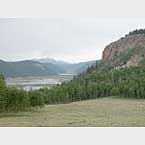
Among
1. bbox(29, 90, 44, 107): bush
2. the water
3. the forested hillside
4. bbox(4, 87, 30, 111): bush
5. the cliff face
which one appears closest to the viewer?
bbox(4, 87, 30, 111): bush

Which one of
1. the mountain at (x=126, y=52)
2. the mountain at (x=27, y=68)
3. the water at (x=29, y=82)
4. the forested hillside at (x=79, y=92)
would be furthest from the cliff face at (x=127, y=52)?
the forested hillside at (x=79, y=92)

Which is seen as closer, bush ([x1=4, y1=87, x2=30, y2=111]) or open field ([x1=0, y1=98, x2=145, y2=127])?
open field ([x1=0, y1=98, x2=145, y2=127])

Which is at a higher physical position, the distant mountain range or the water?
the distant mountain range

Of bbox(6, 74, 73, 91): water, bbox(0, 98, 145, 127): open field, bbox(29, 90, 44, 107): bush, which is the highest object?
bbox(6, 74, 73, 91): water

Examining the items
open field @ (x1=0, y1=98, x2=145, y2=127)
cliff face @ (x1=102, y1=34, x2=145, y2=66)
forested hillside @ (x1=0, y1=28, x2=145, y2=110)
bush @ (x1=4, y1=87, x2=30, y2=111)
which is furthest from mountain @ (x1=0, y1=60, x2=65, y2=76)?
bush @ (x1=4, y1=87, x2=30, y2=111)

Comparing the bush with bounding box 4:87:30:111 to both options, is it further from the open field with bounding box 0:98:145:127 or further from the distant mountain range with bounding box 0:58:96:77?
the distant mountain range with bounding box 0:58:96:77

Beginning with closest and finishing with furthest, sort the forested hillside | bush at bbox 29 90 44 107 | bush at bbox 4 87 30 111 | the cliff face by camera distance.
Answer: bush at bbox 4 87 30 111 → the forested hillside → bush at bbox 29 90 44 107 → the cliff face

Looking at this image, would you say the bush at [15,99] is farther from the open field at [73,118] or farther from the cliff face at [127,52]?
the cliff face at [127,52]
